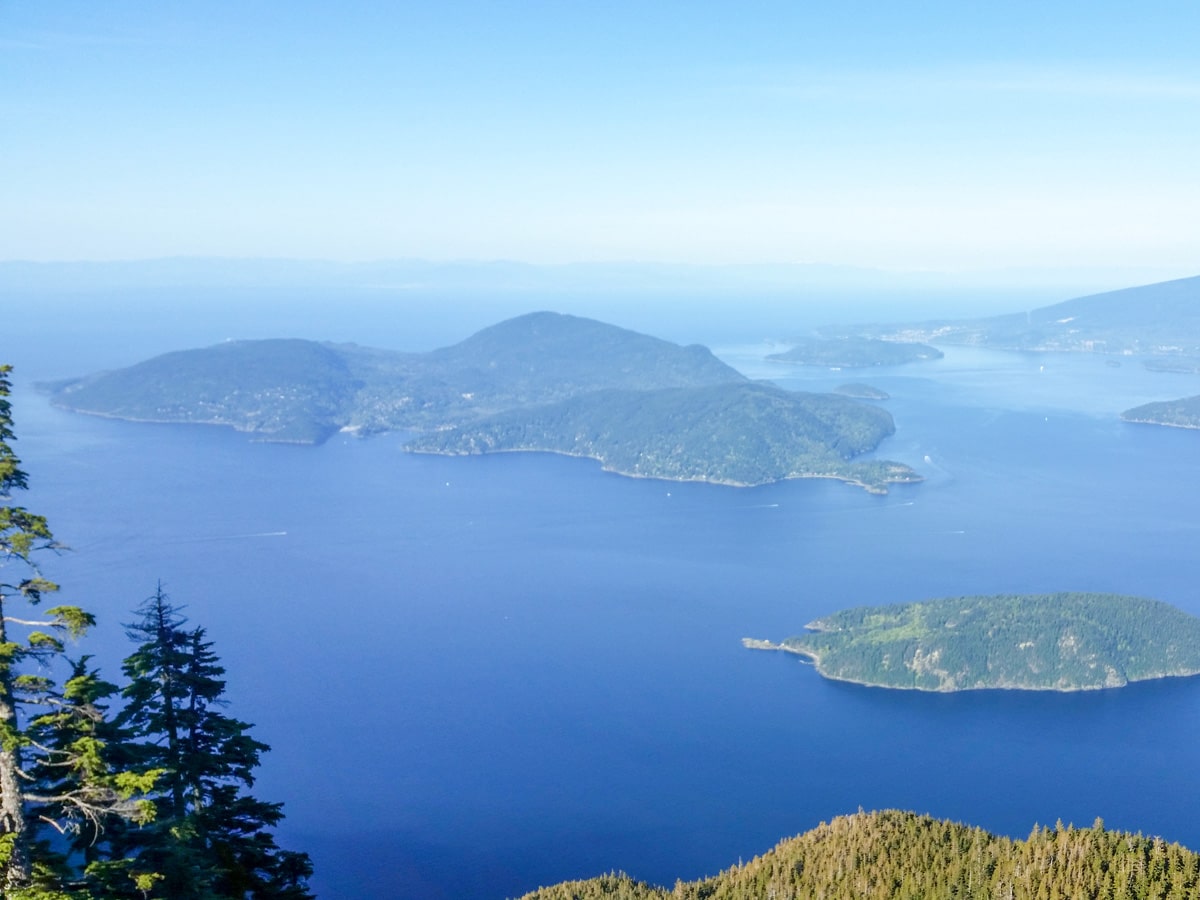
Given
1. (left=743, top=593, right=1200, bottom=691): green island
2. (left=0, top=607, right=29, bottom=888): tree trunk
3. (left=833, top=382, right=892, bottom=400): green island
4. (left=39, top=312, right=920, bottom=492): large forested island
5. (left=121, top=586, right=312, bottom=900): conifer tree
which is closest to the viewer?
(left=0, top=607, right=29, bottom=888): tree trunk

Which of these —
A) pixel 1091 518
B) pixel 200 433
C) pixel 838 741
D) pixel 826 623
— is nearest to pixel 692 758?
pixel 838 741

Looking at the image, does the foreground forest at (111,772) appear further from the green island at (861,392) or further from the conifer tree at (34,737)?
the green island at (861,392)

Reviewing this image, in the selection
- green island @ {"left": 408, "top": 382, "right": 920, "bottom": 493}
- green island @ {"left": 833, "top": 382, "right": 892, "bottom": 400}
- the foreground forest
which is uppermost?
the foreground forest

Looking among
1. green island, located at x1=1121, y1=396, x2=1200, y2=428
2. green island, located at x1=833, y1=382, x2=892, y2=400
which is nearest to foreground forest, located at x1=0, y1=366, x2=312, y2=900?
green island, located at x1=833, y1=382, x2=892, y2=400

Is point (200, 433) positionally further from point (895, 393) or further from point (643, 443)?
point (895, 393)

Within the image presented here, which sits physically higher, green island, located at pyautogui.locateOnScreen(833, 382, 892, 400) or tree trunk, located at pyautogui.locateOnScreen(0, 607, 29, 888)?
tree trunk, located at pyautogui.locateOnScreen(0, 607, 29, 888)

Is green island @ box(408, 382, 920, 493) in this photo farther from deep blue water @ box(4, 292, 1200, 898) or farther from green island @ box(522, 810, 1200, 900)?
green island @ box(522, 810, 1200, 900)
